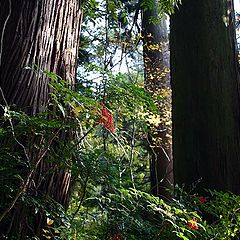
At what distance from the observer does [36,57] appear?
2.20 meters

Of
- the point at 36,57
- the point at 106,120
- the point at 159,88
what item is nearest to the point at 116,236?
the point at 106,120

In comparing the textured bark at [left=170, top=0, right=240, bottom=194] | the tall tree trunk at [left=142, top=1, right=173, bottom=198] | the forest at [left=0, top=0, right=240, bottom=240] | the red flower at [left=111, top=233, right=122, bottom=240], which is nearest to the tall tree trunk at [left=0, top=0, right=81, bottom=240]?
the forest at [left=0, top=0, right=240, bottom=240]

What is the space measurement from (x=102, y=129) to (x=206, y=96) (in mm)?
1385

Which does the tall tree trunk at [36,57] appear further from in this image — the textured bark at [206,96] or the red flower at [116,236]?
the textured bark at [206,96]

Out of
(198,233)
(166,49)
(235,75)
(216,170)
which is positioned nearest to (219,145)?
(216,170)

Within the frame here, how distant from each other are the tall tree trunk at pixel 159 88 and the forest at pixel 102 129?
362 centimetres

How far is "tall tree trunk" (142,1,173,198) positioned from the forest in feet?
11.9

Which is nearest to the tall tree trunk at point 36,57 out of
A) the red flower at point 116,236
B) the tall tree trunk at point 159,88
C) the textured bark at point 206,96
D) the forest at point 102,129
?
the forest at point 102,129

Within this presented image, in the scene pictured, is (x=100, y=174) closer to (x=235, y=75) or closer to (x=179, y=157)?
(x=179, y=157)

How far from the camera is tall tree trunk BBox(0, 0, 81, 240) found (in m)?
2.08

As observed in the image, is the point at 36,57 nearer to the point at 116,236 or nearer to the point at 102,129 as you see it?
the point at 102,129

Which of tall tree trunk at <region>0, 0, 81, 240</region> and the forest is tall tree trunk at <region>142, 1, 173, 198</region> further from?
tall tree trunk at <region>0, 0, 81, 240</region>

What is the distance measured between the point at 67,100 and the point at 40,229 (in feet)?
2.69

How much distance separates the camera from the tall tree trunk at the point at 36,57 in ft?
6.82
